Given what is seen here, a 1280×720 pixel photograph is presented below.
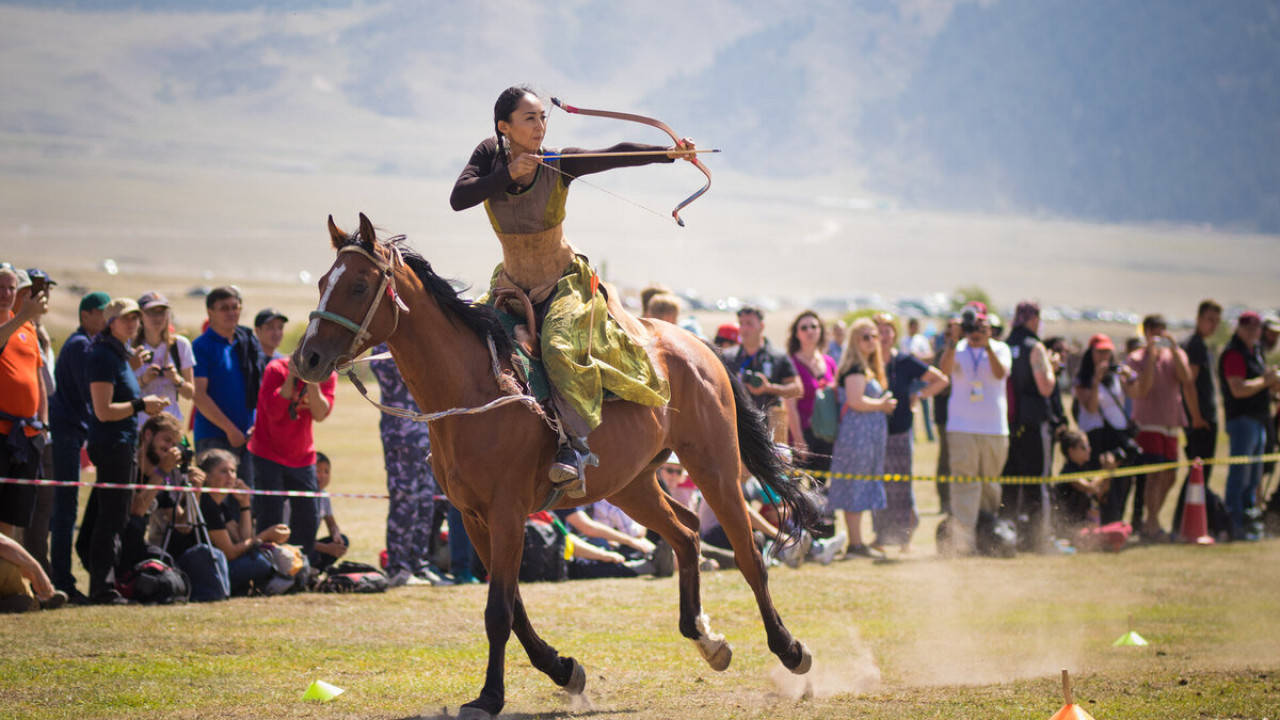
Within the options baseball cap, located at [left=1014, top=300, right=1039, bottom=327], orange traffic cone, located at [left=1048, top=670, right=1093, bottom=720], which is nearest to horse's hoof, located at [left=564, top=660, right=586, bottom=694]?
orange traffic cone, located at [left=1048, top=670, right=1093, bottom=720]

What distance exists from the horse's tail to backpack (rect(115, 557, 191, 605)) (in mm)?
4482

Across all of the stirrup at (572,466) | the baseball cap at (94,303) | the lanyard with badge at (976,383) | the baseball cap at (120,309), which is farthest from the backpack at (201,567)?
the lanyard with badge at (976,383)

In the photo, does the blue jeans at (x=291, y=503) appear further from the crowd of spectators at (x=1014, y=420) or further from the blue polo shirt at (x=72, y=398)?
the crowd of spectators at (x=1014, y=420)

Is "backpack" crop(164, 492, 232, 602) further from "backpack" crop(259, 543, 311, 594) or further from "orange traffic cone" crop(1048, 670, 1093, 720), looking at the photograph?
"orange traffic cone" crop(1048, 670, 1093, 720)

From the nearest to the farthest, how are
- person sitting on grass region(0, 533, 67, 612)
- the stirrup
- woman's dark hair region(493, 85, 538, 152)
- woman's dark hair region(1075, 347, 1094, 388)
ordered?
1. the stirrup
2. woman's dark hair region(493, 85, 538, 152)
3. person sitting on grass region(0, 533, 67, 612)
4. woman's dark hair region(1075, 347, 1094, 388)

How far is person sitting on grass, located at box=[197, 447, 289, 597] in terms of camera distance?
9.84 meters

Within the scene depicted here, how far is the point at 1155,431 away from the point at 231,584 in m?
10.9

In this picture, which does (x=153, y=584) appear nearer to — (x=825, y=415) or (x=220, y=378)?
(x=220, y=378)

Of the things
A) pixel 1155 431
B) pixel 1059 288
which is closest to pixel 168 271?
pixel 1155 431

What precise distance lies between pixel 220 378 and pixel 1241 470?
11.7m

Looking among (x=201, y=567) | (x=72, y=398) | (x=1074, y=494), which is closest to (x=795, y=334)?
(x=1074, y=494)

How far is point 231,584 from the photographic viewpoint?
32.5 ft

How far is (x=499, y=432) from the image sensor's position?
20.9 ft

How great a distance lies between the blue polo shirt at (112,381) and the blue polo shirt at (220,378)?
103 cm
